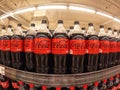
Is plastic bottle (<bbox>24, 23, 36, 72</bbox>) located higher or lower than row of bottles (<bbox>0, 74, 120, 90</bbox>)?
higher

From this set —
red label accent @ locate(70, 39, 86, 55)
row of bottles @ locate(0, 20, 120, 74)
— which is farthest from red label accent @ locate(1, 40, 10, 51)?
red label accent @ locate(70, 39, 86, 55)

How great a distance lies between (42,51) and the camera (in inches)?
54.2

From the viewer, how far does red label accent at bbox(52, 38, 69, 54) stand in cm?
136

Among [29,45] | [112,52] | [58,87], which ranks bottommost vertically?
[58,87]

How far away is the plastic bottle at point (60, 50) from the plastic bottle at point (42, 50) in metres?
0.04

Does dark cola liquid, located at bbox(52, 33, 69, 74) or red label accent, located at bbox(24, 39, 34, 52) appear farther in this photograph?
red label accent, located at bbox(24, 39, 34, 52)

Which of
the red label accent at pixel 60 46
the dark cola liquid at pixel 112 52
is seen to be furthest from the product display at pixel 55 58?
the dark cola liquid at pixel 112 52

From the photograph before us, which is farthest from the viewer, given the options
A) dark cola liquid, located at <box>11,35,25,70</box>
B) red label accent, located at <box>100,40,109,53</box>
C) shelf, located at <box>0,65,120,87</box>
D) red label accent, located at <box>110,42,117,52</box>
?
red label accent, located at <box>110,42,117,52</box>

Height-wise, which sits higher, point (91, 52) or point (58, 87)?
point (91, 52)

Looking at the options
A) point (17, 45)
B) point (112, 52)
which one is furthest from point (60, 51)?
point (112, 52)

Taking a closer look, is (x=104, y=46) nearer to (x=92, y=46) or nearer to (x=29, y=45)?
(x=92, y=46)

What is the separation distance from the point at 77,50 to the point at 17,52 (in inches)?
19.8

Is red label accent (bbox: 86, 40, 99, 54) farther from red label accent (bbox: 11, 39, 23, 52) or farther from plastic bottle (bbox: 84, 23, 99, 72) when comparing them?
red label accent (bbox: 11, 39, 23, 52)

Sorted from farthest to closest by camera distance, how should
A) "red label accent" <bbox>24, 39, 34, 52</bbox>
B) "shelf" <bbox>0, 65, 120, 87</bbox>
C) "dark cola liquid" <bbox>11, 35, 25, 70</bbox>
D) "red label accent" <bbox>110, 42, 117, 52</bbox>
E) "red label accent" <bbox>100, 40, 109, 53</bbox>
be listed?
1. "red label accent" <bbox>110, 42, 117, 52</bbox>
2. "red label accent" <bbox>100, 40, 109, 53</bbox>
3. "dark cola liquid" <bbox>11, 35, 25, 70</bbox>
4. "red label accent" <bbox>24, 39, 34, 52</bbox>
5. "shelf" <bbox>0, 65, 120, 87</bbox>
